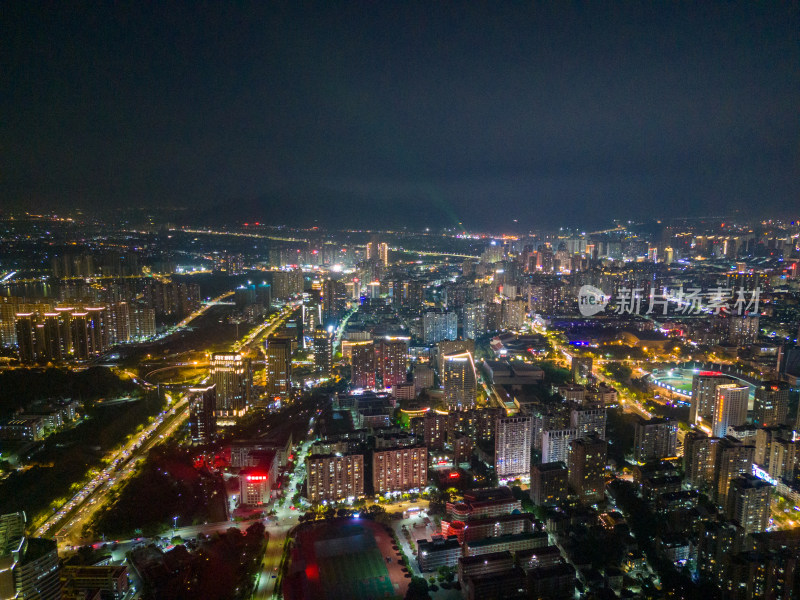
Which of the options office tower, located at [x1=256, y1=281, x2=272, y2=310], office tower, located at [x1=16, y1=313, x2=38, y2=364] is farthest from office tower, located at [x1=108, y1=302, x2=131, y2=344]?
office tower, located at [x1=256, y1=281, x2=272, y2=310]

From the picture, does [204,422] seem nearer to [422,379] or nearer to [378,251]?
[422,379]

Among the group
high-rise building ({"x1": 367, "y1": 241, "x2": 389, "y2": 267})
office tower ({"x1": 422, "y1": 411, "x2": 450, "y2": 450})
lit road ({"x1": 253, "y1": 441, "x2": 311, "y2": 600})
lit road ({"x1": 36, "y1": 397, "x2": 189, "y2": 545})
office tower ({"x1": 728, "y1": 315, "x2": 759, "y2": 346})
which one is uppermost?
high-rise building ({"x1": 367, "y1": 241, "x2": 389, "y2": 267})

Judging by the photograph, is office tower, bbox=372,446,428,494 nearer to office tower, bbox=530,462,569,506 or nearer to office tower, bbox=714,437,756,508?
office tower, bbox=530,462,569,506

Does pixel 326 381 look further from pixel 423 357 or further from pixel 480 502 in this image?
pixel 480 502

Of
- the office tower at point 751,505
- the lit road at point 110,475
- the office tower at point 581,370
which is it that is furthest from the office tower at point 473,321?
the office tower at point 751,505

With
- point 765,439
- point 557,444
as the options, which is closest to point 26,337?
point 557,444

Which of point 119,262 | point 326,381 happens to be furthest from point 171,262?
point 326,381
